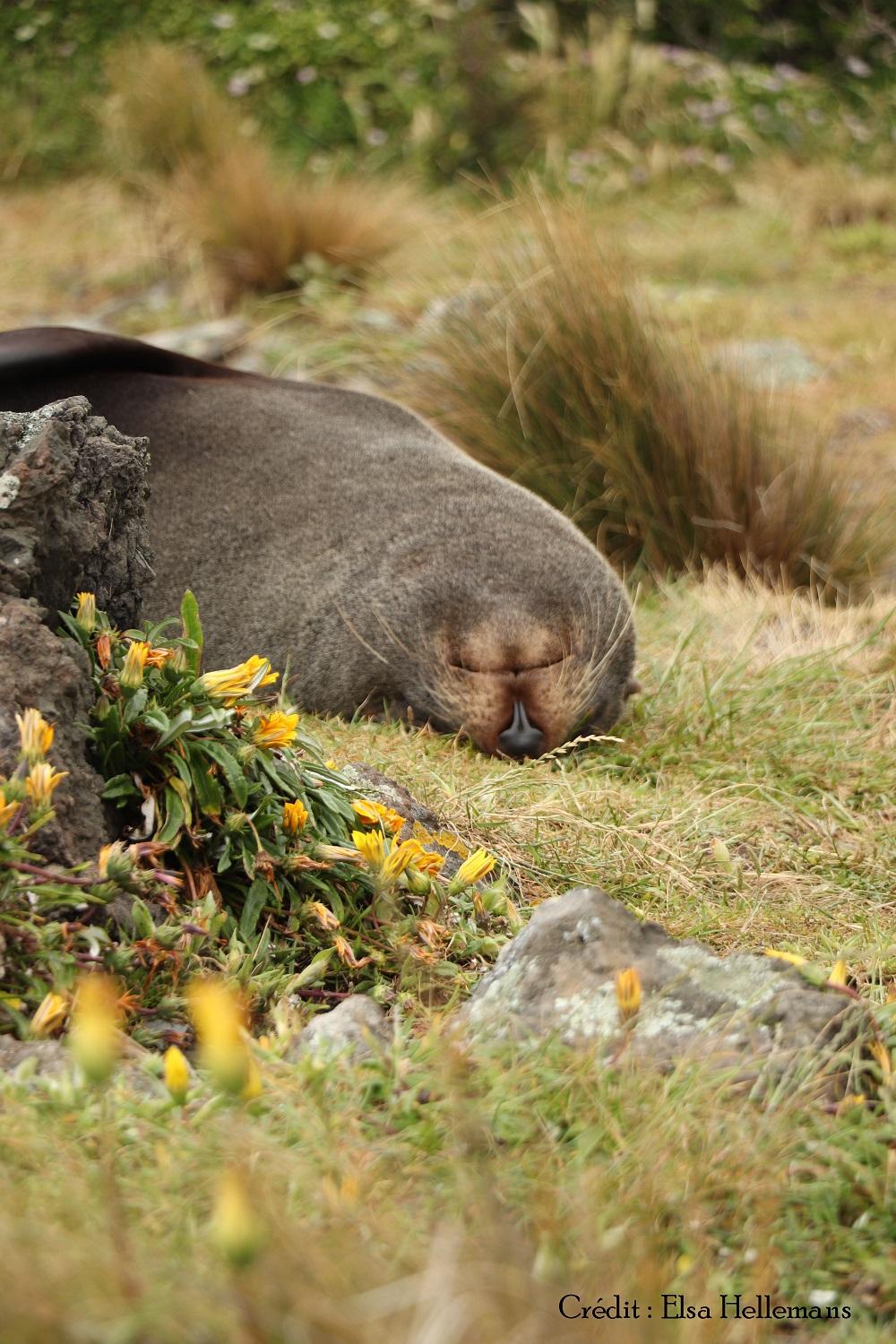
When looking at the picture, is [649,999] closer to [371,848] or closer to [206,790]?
[371,848]

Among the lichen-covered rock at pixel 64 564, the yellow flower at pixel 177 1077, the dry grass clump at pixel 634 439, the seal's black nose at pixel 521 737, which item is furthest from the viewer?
the dry grass clump at pixel 634 439

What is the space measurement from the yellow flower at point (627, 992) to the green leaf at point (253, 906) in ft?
2.15

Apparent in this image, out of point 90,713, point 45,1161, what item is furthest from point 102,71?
point 45,1161

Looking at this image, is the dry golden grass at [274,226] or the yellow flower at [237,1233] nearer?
the yellow flower at [237,1233]

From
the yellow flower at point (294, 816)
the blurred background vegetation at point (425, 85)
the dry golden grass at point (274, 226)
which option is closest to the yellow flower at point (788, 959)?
the yellow flower at point (294, 816)

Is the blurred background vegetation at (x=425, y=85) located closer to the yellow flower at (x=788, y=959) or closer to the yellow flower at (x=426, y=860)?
the yellow flower at (x=426, y=860)

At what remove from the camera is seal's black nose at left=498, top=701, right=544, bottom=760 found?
4.05 m

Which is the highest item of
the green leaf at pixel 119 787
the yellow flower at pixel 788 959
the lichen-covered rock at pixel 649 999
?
the green leaf at pixel 119 787

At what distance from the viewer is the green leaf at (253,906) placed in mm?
2418

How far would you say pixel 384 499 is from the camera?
4.45m

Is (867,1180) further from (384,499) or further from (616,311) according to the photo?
(616,311)

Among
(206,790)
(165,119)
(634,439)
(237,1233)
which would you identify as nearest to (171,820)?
(206,790)

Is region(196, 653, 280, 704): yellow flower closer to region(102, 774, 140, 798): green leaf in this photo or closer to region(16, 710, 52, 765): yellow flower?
region(102, 774, 140, 798): green leaf

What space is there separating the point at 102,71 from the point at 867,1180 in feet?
44.8
